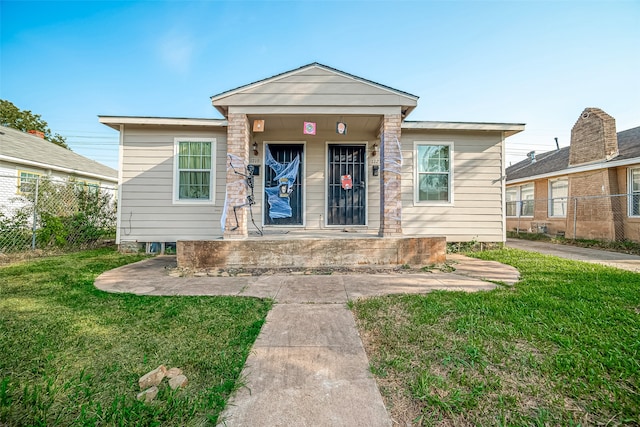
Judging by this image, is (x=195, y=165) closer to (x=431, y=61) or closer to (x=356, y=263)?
(x=356, y=263)

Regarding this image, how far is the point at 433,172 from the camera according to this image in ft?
21.3

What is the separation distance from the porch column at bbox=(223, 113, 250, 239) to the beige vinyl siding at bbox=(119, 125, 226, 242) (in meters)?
1.52

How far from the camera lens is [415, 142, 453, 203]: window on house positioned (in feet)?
21.2

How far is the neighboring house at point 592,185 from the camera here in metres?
8.03

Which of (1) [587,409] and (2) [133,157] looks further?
(2) [133,157]

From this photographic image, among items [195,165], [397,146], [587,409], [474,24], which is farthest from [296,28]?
[587,409]

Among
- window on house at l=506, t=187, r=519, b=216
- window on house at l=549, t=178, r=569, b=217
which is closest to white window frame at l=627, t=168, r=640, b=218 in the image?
window on house at l=549, t=178, r=569, b=217

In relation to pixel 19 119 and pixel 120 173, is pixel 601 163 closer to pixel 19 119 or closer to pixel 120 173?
pixel 120 173

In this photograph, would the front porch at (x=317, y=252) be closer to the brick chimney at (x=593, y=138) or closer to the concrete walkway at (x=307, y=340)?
the concrete walkway at (x=307, y=340)

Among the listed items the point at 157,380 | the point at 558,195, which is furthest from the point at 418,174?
the point at 558,195

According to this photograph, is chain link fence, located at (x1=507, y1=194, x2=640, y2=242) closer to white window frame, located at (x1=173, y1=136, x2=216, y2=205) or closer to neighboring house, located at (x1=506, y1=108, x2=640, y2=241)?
neighboring house, located at (x1=506, y1=108, x2=640, y2=241)

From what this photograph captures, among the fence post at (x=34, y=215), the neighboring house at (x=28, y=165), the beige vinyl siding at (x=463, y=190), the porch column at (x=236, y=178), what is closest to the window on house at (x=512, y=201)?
the beige vinyl siding at (x=463, y=190)

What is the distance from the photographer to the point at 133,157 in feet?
20.3

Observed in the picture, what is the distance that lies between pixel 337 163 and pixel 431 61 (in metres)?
5.30
